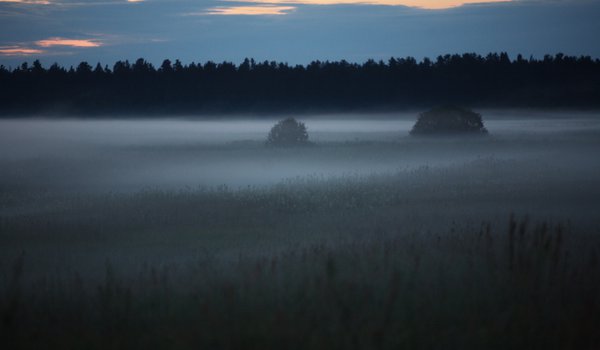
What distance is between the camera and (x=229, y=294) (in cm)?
763

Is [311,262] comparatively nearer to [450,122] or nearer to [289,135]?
[289,135]

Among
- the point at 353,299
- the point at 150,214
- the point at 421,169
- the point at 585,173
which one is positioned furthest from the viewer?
the point at 421,169

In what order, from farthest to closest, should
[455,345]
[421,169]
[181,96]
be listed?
1. [181,96]
2. [421,169]
3. [455,345]

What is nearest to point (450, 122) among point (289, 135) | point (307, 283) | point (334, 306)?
point (289, 135)

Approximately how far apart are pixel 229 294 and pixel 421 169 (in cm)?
2032

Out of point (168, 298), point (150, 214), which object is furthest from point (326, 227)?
point (168, 298)

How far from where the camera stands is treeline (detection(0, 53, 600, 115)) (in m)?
100

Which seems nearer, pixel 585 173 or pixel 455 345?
pixel 455 345

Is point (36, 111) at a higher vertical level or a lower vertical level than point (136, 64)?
lower

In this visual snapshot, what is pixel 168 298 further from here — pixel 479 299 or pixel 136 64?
pixel 136 64

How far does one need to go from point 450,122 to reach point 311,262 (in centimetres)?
3964

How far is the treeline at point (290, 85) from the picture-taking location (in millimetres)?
100125

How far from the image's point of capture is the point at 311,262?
951 cm

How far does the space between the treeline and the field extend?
76.0 metres
